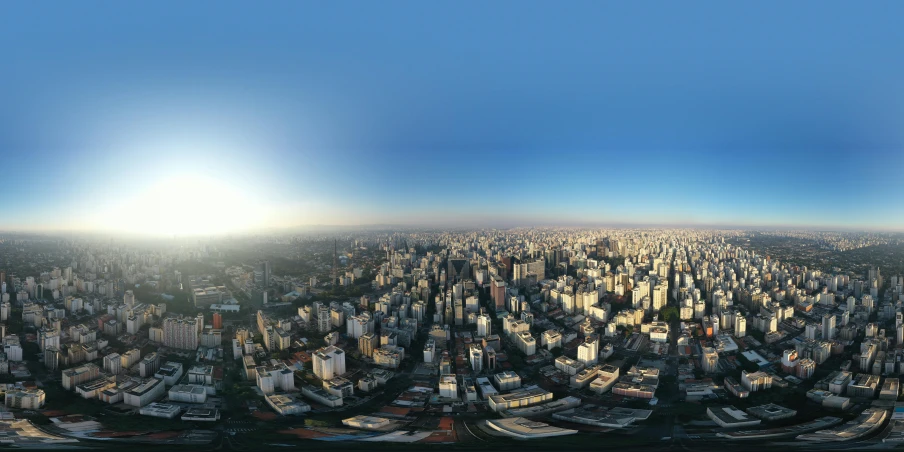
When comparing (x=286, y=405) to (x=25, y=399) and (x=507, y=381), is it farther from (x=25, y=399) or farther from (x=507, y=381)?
(x=25, y=399)

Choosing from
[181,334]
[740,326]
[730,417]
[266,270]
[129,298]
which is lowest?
[730,417]

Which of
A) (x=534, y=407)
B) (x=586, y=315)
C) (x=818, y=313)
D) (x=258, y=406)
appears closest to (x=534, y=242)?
(x=586, y=315)

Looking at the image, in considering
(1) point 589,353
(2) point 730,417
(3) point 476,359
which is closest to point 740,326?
(1) point 589,353

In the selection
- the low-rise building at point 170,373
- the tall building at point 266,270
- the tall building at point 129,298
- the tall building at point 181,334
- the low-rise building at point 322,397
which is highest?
the tall building at point 266,270

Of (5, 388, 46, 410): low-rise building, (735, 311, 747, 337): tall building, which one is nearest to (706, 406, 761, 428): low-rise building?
(735, 311, 747, 337): tall building

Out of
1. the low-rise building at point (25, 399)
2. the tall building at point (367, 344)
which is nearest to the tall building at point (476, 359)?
the tall building at point (367, 344)

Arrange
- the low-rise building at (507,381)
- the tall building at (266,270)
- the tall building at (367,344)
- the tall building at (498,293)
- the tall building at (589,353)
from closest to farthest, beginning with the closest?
the low-rise building at (507,381) → the tall building at (589,353) → the tall building at (367,344) → the tall building at (266,270) → the tall building at (498,293)

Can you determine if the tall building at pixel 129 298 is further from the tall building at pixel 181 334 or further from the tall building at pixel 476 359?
the tall building at pixel 476 359

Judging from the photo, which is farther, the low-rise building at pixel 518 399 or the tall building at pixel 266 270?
the tall building at pixel 266 270

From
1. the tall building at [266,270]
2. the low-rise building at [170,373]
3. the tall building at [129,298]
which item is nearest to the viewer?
the low-rise building at [170,373]

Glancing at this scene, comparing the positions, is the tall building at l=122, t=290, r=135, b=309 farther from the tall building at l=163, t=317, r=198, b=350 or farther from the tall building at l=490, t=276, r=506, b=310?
the tall building at l=490, t=276, r=506, b=310

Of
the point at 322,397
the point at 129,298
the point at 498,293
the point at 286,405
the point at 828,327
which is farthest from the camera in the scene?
the point at 498,293
